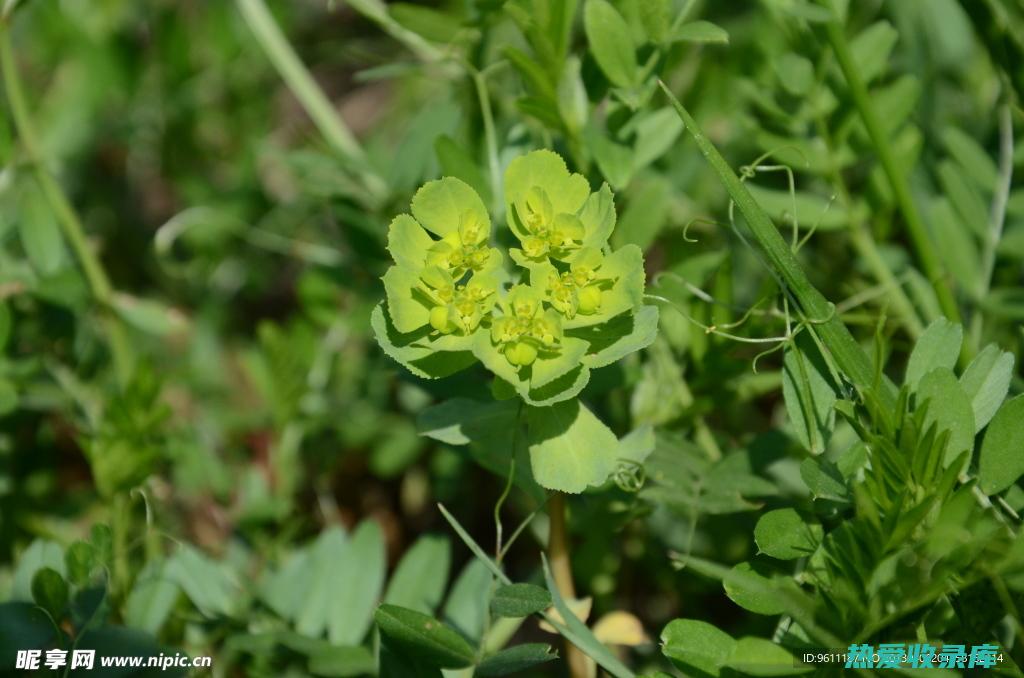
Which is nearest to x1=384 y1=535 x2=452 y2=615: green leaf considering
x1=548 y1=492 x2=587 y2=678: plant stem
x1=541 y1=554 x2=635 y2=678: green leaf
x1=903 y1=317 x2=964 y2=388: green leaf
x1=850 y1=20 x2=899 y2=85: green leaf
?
x1=548 y1=492 x2=587 y2=678: plant stem

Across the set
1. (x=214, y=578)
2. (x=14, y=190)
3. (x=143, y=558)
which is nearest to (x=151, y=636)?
(x=214, y=578)

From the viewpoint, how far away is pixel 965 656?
35.3 inches

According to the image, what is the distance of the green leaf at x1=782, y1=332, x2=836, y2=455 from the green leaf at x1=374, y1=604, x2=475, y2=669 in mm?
422

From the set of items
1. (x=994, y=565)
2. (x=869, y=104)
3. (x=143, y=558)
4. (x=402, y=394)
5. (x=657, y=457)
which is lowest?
(x=143, y=558)

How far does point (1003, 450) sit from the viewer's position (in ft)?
3.17

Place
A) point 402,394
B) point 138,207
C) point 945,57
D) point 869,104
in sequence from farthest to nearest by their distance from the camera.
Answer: point 138,207 → point 945,57 → point 402,394 → point 869,104

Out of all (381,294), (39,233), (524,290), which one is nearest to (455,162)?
(524,290)

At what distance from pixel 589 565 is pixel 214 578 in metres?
0.51

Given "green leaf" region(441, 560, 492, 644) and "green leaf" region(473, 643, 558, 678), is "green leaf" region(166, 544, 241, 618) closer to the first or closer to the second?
"green leaf" region(441, 560, 492, 644)

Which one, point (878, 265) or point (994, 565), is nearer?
point (994, 565)

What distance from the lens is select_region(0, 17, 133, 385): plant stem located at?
4.42 feet

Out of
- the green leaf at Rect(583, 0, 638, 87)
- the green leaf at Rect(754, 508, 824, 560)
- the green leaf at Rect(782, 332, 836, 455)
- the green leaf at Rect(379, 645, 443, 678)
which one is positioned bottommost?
the green leaf at Rect(379, 645, 443, 678)

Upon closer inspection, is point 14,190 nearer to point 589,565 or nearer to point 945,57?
point 589,565

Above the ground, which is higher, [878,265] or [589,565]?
[878,265]
